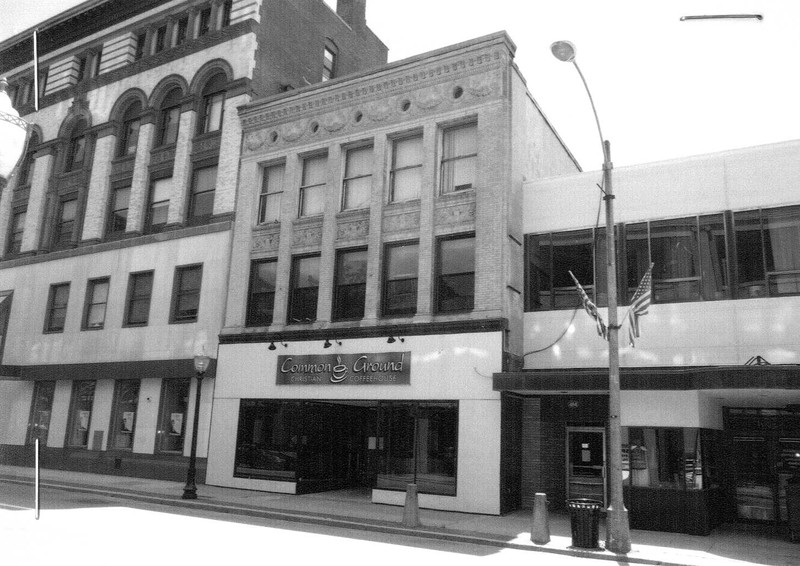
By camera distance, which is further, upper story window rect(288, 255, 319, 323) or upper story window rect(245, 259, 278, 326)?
upper story window rect(245, 259, 278, 326)

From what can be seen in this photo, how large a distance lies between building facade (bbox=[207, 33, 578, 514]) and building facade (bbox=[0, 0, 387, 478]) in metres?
1.85

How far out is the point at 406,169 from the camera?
22078 millimetres

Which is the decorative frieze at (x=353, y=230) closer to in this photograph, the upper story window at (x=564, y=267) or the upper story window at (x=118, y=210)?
the upper story window at (x=564, y=267)

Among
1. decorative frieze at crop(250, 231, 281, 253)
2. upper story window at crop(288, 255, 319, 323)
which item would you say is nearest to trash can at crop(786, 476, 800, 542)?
upper story window at crop(288, 255, 319, 323)

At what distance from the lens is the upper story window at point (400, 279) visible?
2102cm

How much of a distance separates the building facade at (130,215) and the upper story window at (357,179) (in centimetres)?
487

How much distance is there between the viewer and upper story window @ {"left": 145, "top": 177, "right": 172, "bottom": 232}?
2745 centimetres

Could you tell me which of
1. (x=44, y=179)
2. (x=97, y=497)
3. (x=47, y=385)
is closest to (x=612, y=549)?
(x=97, y=497)

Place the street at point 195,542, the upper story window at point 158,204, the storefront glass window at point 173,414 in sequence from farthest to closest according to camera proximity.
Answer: the upper story window at point 158,204 < the storefront glass window at point 173,414 < the street at point 195,542

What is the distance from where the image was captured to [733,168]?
18.0 metres

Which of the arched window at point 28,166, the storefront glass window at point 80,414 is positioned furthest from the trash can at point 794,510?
the arched window at point 28,166

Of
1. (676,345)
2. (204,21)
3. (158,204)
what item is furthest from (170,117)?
(676,345)

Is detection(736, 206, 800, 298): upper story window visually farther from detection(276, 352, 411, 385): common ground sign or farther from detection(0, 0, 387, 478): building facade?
detection(0, 0, 387, 478): building facade

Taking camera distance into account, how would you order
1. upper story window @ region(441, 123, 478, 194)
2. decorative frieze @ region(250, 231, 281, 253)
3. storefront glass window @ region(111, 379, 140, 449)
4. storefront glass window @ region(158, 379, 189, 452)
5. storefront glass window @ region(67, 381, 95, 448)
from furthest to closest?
storefront glass window @ region(67, 381, 95, 448) < storefront glass window @ region(111, 379, 140, 449) < storefront glass window @ region(158, 379, 189, 452) < decorative frieze @ region(250, 231, 281, 253) < upper story window @ region(441, 123, 478, 194)
